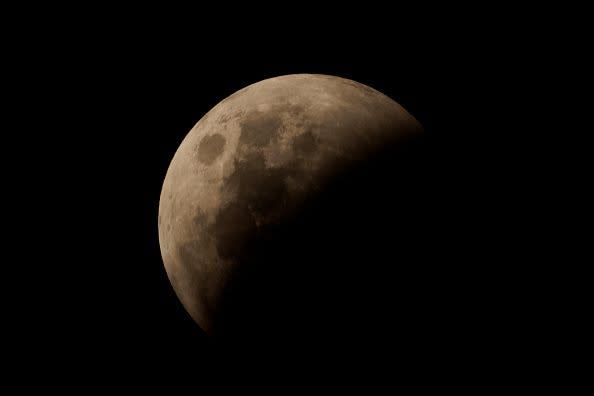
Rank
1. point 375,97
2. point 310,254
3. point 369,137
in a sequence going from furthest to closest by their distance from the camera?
point 375,97, point 369,137, point 310,254

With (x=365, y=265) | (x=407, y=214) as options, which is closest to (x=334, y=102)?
(x=407, y=214)

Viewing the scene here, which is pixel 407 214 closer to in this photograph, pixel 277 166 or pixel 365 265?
pixel 365 265

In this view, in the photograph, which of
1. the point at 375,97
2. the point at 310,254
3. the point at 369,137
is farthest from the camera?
the point at 375,97

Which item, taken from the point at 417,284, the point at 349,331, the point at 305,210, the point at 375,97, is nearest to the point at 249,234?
the point at 305,210

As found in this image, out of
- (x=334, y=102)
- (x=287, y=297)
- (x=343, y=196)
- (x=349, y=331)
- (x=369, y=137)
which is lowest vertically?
(x=349, y=331)

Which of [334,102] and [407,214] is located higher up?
[334,102]

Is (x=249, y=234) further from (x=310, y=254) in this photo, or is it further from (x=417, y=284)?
(x=417, y=284)

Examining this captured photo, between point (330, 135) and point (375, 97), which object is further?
point (375, 97)
